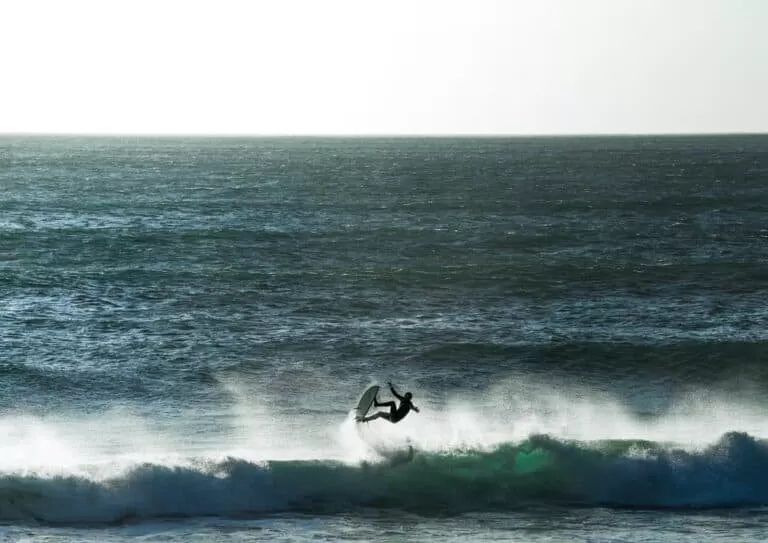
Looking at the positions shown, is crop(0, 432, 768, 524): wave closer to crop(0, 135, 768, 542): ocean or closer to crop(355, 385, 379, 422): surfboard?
crop(0, 135, 768, 542): ocean

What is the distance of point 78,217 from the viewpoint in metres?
68.4

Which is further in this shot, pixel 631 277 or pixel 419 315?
pixel 631 277

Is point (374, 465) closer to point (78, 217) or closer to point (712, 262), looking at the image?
point (712, 262)

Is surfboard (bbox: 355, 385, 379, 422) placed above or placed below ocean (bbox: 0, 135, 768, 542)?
above

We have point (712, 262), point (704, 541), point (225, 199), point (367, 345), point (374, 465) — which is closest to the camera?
point (704, 541)

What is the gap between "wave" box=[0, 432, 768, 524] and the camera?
64.3 feet

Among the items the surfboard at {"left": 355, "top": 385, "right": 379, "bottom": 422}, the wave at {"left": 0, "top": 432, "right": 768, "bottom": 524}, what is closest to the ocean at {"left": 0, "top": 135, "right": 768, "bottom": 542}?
the wave at {"left": 0, "top": 432, "right": 768, "bottom": 524}

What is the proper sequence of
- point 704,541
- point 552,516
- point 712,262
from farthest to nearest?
point 712,262, point 552,516, point 704,541

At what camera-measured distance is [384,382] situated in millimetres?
28156

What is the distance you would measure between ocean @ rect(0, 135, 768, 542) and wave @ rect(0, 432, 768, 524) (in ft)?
0.14

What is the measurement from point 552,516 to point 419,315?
16695mm

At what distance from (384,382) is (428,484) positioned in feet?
24.4

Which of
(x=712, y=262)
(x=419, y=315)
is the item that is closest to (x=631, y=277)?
(x=712, y=262)

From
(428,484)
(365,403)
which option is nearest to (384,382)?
(365,403)
